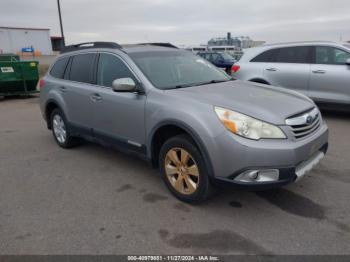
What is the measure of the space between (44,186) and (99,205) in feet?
3.28

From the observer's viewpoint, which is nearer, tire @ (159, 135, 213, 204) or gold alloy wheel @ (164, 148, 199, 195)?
tire @ (159, 135, 213, 204)

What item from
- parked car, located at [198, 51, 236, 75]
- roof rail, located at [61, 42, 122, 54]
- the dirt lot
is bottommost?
the dirt lot

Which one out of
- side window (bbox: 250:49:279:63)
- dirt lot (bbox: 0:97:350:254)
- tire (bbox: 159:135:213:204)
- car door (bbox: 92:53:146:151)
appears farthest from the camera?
side window (bbox: 250:49:279:63)

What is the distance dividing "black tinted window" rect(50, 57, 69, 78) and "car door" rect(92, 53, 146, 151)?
1.21 m

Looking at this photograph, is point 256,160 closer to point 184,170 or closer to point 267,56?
point 184,170

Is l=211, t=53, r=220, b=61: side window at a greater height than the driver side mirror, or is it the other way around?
the driver side mirror

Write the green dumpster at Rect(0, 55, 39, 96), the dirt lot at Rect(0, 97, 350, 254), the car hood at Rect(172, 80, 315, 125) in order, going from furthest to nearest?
the green dumpster at Rect(0, 55, 39, 96)
the car hood at Rect(172, 80, 315, 125)
the dirt lot at Rect(0, 97, 350, 254)

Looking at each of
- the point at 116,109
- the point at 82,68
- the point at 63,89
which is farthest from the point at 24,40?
the point at 116,109

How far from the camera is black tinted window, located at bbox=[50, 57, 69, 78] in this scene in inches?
220

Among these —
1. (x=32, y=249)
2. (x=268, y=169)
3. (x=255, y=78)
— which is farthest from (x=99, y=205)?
(x=255, y=78)

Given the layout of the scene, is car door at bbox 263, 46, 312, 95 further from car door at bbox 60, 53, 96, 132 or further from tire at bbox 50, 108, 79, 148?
tire at bbox 50, 108, 79, 148

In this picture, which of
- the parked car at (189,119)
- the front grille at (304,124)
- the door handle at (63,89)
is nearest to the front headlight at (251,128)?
the parked car at (189,119)

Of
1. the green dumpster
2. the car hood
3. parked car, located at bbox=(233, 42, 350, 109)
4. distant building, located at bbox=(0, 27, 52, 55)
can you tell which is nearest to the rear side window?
parked car, located at bbox=(233, 42, 350, 109)

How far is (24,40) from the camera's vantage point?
5812 centimetres
